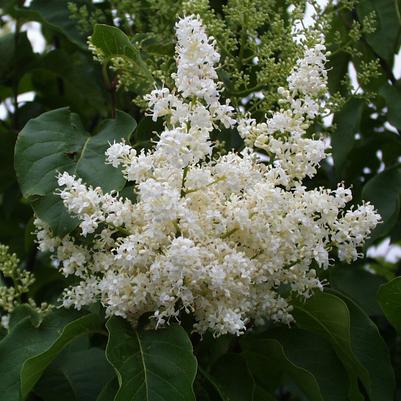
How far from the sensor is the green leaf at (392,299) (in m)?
1.94

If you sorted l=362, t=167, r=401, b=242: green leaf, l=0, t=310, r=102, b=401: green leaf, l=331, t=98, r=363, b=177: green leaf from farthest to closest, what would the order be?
l=331, t=98, r=363, b=177: green leaf → l=362, t=167, r=401, b=242: green leaf → l=0, t=310, r=102, b=401: green leaf

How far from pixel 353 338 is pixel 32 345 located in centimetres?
78

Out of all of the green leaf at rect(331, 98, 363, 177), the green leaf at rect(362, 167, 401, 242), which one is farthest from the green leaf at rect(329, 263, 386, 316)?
the green leaf at rect(331, 98, 363, 177)

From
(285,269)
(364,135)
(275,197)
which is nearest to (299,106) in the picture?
(275,197)

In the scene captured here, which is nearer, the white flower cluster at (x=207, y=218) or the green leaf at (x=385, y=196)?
the white flower cluster at (x=207, y=218)

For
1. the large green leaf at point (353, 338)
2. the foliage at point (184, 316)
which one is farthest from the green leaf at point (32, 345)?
the large green leaf at point (353, 338)

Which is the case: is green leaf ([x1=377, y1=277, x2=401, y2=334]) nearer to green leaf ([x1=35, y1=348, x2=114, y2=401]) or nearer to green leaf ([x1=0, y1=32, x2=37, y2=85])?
green leaf ([x1=35, y1=348, x2=114, y2=401])

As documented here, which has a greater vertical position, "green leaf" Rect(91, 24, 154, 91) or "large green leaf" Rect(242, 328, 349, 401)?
"green leaf" Rect(91, 24, 154, 91)

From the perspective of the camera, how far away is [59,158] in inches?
77.2

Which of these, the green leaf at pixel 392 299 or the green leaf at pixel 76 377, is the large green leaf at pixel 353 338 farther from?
the green leaf at pixel 76 377

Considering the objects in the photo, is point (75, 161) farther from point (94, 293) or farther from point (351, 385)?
point (351, 385)

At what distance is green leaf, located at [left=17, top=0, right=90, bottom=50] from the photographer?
267 cm

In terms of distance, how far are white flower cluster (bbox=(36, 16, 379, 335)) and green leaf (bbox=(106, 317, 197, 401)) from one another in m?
0.04

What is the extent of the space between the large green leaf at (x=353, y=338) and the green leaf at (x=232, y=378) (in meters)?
0.19
